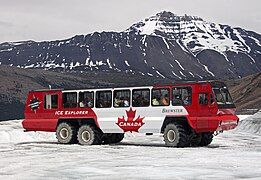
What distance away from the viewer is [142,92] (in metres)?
24.5

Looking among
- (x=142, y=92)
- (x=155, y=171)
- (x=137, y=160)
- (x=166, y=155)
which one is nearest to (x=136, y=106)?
(x=142, y=92)

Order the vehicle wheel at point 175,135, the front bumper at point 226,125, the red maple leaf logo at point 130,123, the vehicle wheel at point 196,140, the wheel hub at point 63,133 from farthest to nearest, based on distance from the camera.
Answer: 1. the wheel hub at point 63,133
2. the red maple leaf logo at point 130,123
3. the vehicle wheel at point 196,140
4. the vehicle wheel at point 175,135
5. the front bumper at point 226,125

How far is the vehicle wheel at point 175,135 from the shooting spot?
Result: 23.2 m

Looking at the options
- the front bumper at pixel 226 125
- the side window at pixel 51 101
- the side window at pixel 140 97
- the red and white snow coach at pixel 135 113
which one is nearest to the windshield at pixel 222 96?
the red and white snow coach at pixel 135 113

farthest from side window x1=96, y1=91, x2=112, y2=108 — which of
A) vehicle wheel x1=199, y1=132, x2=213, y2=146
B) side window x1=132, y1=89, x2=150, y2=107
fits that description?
vehicle wheel x1=199, y1=132, x2=213, y2=146

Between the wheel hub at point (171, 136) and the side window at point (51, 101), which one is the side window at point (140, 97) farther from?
the side window at point (51, 101)

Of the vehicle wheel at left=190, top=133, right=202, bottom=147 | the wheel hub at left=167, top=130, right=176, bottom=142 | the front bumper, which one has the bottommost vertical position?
the vehicle wheel at left=190, top=133, right=202, bottom=147

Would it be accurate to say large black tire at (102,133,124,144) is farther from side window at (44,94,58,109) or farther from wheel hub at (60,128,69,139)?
side window at (44,94,58,109)

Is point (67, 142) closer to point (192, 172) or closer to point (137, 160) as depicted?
point (137, 160)

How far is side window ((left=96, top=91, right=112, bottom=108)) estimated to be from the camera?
25500 mm

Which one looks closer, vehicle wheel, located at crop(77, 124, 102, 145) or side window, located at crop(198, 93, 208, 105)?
side window, located at crop(198, 93, 208, 105)

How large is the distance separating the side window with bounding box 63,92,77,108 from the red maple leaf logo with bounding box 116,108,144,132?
2.88 metres

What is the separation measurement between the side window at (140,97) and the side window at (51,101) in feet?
15.8

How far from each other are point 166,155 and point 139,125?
5698 mm
